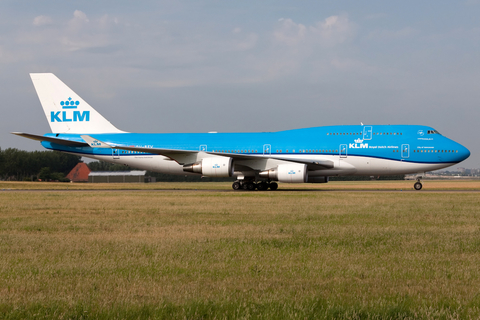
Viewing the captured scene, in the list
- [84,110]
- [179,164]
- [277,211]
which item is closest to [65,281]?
[277,211]

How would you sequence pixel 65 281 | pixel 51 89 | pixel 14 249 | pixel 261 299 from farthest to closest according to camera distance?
pixel 51 89 < pixel 14 249 < pixel 65 281 < pixel 261 299

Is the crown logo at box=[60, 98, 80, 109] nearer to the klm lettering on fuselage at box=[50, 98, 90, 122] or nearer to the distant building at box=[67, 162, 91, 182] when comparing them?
the klm lettering on fuselage at box=[50, 98, 90, 122]

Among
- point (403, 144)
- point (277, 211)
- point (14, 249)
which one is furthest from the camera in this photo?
point (403, 144)

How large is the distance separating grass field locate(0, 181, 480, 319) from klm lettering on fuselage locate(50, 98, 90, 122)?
2572cm

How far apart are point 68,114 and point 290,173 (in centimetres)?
1815

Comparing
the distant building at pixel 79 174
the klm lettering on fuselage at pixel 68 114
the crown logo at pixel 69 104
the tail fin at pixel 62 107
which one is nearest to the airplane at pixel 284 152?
the tail fin at pixel 62 107

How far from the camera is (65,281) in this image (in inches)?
219

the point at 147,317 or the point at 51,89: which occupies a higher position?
the point at 51,89

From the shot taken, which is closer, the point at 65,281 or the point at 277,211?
the point at 65,281

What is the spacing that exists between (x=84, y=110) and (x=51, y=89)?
2849mm

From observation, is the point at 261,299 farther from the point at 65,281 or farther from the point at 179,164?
the point at 179,164

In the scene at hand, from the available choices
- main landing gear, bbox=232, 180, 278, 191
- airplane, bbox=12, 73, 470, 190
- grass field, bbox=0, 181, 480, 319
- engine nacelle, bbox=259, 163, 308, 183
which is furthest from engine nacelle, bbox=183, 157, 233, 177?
grass field, bbox=0, 181, 480, 319

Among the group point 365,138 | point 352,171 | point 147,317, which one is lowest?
point 147,317

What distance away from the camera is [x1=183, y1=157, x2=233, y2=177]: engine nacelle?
2945 centimetres
